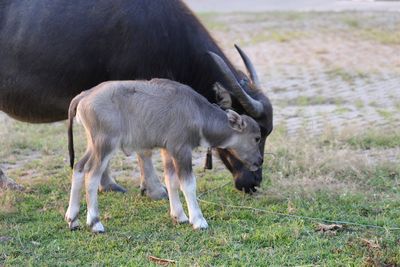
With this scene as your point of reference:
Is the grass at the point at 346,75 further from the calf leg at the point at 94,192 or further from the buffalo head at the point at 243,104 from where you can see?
the calf leg at the point at 94,192

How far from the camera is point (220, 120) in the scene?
6133mm

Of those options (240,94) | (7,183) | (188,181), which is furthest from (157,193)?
(7,183)

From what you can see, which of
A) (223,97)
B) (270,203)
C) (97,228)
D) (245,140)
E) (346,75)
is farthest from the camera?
(346,75)

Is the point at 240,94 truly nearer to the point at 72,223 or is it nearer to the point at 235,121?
the point at 235,121

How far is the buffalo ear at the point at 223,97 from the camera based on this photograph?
6.56 m

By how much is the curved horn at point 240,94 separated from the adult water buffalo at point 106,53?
17 mm

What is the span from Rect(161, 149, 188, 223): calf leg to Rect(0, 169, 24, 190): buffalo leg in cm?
191

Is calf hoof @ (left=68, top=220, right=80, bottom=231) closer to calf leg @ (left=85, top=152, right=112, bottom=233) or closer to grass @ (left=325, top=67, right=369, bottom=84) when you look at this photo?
calf leg @ (left=85, top=152, right=112, bottom=233)

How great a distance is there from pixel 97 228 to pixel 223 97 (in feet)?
5.27

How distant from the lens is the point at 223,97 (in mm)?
6586

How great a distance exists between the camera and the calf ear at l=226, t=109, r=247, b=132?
6.09m

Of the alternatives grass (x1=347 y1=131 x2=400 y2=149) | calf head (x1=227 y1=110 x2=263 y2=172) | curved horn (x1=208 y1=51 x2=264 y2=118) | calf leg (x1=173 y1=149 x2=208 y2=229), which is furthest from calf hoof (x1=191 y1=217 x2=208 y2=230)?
grass (x1=347 y1=131 x2=400 y2=149)

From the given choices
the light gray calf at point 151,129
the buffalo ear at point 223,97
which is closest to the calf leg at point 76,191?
the light gray calf at point 151,129

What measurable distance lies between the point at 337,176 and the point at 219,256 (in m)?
2.60
